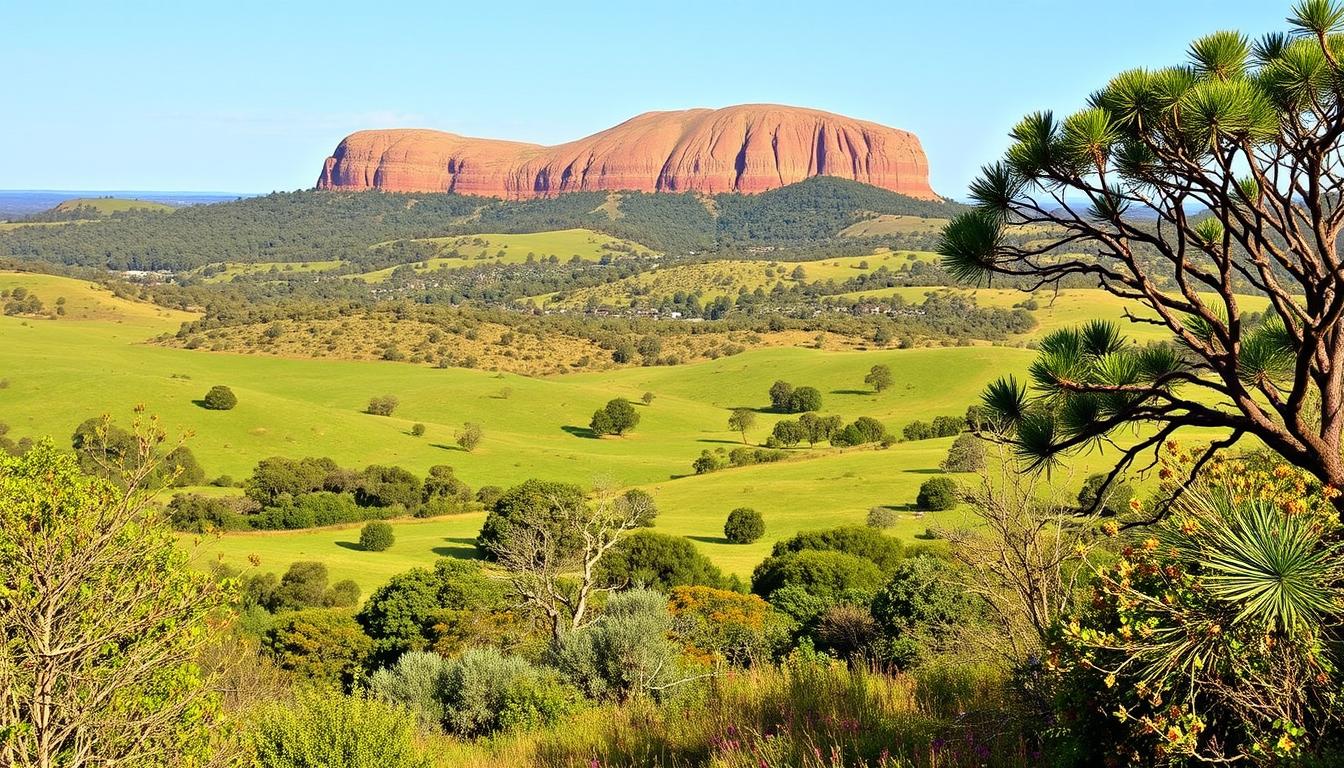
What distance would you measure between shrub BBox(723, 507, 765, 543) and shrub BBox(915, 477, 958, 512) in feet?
25.3

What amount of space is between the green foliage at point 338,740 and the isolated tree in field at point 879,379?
3214 inches

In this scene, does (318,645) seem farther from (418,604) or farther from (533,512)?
(533,512)

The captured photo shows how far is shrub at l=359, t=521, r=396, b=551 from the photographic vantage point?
139 ft

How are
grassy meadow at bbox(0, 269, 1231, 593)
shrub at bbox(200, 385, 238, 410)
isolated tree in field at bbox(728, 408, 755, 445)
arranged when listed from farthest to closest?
isolated tree in field at bbox(728, 408, 755, 445), shrub at bbox(200, 385, 238, 410), grassy meadow at bbox(0, 269, 1231, 593)

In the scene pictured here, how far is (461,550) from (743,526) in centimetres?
1134

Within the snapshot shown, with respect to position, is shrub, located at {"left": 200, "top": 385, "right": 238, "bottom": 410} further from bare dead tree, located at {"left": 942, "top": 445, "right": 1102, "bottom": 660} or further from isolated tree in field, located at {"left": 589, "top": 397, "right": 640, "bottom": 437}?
bare dead tree, located at {"left": 942, "top": 445, "right": 1102, "bottom": 660}

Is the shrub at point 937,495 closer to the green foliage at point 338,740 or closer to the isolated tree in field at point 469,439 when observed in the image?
the isolated tree in field at point 469,439

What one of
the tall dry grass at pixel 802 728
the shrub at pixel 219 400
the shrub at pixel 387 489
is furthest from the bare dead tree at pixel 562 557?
the shrub at pixel 219 400

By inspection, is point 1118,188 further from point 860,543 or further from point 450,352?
point 450,352

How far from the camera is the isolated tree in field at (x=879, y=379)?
88.3 metres

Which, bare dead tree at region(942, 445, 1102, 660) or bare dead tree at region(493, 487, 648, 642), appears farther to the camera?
bare dead tree at region(493, 487, 648, 642)

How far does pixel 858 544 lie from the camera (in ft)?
119

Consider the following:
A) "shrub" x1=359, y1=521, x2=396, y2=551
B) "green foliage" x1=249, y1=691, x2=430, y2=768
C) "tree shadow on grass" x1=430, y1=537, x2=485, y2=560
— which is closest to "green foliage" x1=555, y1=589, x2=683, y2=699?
"green foliage" x1=249, y1=691, x2=430, y2=768

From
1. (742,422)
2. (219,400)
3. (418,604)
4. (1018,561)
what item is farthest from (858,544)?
(219,400)
